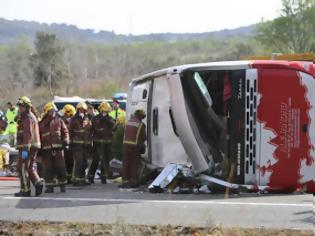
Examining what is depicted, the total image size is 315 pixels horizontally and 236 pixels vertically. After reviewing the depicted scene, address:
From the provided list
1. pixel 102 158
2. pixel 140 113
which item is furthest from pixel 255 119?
pixel 102 158

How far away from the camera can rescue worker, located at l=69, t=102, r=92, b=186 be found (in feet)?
43.4

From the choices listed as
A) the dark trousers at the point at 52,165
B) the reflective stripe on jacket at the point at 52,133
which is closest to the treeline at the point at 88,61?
the reflective stripe on jacket at the point at 52,133

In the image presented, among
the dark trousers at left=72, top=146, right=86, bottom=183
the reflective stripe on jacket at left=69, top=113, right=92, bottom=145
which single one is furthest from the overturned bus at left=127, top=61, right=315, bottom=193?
the dark trousers at left=72, top=146, right=86, bottom=183

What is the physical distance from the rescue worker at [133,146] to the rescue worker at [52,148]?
1166 mm

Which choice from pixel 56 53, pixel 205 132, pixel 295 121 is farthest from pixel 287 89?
pixel 56 53

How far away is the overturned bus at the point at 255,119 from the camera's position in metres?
10.7

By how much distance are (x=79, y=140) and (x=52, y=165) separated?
4.52ft

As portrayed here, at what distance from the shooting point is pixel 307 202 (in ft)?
32.5

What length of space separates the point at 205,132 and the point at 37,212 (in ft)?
10.2

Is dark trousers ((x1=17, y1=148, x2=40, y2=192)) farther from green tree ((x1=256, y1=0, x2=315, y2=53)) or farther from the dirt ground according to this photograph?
green tree ((x1=256, y1=0, x2=315, y2=53))

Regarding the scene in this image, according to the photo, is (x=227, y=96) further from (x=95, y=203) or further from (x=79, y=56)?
(x=79, y=56)

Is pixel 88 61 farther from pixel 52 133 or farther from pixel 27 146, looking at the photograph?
pixel 27 146

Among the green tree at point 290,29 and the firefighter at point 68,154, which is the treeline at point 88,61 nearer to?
the green tree at point 290,29

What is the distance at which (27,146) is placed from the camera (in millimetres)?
11148
